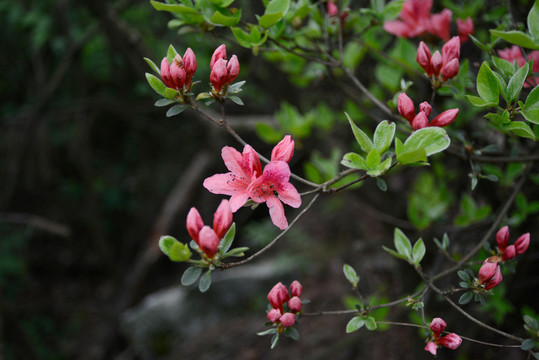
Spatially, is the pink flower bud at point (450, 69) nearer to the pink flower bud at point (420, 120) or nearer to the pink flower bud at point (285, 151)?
the pink flower bud at point (420, 120)

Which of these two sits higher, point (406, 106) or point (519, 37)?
point (519, 37)

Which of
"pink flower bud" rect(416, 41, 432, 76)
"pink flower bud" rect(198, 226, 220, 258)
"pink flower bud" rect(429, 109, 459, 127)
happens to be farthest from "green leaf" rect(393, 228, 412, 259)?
"pink flower bud" rect(198, 226, 220, 258)

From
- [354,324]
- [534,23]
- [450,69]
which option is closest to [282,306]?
[354,324]

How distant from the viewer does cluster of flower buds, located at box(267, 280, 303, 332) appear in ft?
2.65

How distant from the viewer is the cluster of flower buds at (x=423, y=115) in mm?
782

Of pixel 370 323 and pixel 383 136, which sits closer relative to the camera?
pixel 383 136

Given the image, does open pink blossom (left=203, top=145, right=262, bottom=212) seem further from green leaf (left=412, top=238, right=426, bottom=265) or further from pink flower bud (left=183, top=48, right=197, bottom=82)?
green leaf (left=412, top=238, right=426, bottom=265)

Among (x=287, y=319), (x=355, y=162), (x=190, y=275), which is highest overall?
(x=355, y=162)

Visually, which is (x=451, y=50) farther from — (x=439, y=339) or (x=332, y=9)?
(x=439, y=339)

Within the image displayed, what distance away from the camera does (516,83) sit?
0.77 metres

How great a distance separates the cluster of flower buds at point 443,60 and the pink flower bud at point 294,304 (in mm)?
601

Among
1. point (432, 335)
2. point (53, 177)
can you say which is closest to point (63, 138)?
point (53, 177)

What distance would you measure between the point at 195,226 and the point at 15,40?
11.7 ft

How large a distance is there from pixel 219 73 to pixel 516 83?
586 millimetres
